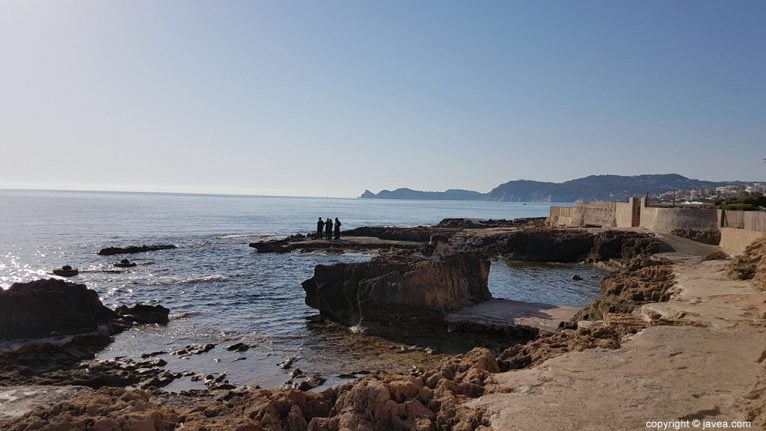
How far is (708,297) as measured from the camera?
1509 cm

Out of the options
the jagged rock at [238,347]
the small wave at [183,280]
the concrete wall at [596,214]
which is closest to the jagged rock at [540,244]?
the concrete wall at [596,214]

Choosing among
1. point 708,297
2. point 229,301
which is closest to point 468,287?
point 708,297

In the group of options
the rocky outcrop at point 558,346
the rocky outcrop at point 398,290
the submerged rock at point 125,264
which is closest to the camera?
the rocky outcrop at point 558,346

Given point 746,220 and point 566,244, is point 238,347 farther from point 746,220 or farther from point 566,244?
point 566,244

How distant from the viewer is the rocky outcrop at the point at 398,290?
1802 cm

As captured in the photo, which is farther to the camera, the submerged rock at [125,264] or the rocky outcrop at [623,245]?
the rocky outcrop at [623,245]

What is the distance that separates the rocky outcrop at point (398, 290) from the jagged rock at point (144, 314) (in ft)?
17.2

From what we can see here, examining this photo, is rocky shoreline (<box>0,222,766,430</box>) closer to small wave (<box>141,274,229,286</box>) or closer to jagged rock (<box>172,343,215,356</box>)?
jagged rock (<box>172,343,215,356</box>)

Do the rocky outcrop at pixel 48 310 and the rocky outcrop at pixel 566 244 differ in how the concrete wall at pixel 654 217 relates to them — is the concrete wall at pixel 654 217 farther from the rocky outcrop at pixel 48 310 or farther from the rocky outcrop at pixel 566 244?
the rocky outcrop at pixel 48 310

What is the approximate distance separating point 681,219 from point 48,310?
135 ft

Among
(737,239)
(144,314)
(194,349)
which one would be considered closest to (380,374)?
(194,349)

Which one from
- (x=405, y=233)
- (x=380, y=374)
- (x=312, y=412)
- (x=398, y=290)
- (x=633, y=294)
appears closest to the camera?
(x=312, y=412)

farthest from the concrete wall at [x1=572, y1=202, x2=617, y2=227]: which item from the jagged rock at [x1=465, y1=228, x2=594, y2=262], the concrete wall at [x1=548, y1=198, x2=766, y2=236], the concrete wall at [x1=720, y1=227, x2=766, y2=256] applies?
the concrete wall at [x1=720, y1=227, x2=766, y2=256]

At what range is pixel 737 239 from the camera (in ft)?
89.9
